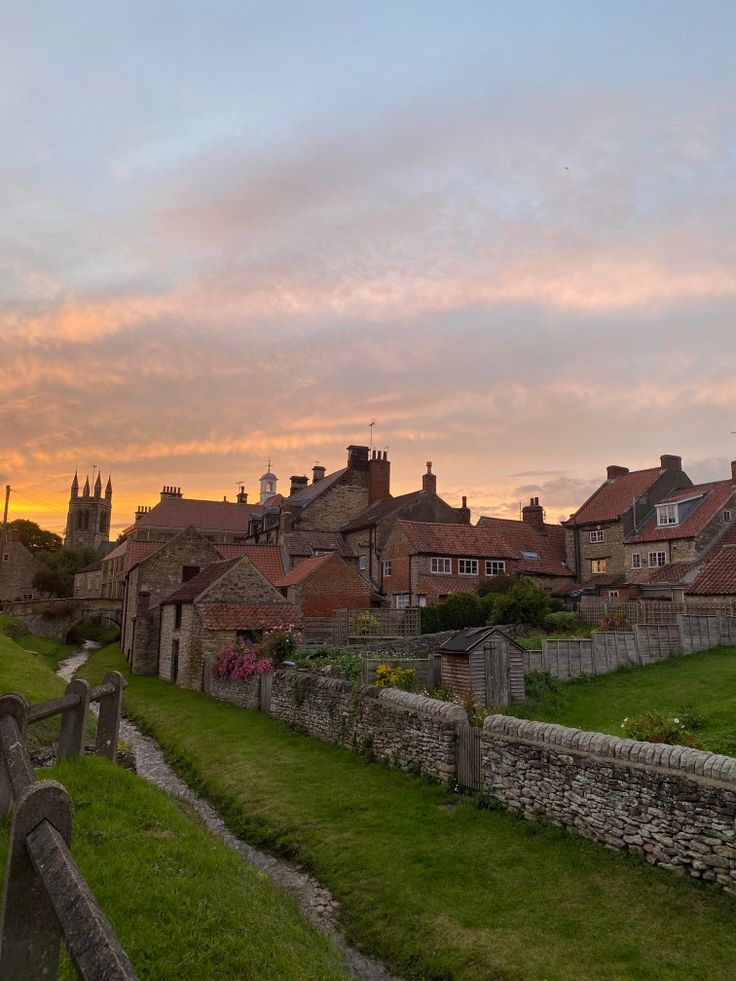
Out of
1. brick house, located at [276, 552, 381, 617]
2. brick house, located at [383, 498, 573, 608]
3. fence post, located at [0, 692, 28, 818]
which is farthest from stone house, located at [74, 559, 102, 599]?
fence post, located at [0, 692, 28, 818]

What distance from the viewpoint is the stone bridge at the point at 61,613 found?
55.3 meters

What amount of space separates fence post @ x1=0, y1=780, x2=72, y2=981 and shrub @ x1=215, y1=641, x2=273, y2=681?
915 inches

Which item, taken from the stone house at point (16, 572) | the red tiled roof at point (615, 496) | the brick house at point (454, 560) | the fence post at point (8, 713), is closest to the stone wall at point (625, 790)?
the fence post at point (8, 713)

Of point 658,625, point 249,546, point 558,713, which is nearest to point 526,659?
point 558,713

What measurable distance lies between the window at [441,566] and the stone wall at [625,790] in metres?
34.8

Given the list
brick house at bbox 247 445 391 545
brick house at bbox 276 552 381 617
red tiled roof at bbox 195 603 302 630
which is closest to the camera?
red tiled roof at bbox 195 603 302 630

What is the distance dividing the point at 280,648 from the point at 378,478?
1523 inches

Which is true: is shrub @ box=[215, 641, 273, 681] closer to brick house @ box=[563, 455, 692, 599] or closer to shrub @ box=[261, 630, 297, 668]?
shrub @ box=[261, 630, 297, 668]

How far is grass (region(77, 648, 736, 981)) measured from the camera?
8578 millimetres

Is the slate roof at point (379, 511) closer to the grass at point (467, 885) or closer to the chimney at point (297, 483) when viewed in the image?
the chimney at point (297, 483)

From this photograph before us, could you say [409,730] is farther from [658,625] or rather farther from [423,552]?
[423,552]

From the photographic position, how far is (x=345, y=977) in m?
7.93

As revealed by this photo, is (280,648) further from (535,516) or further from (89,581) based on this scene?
(89,581)

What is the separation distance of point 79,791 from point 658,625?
2497 centimetres
